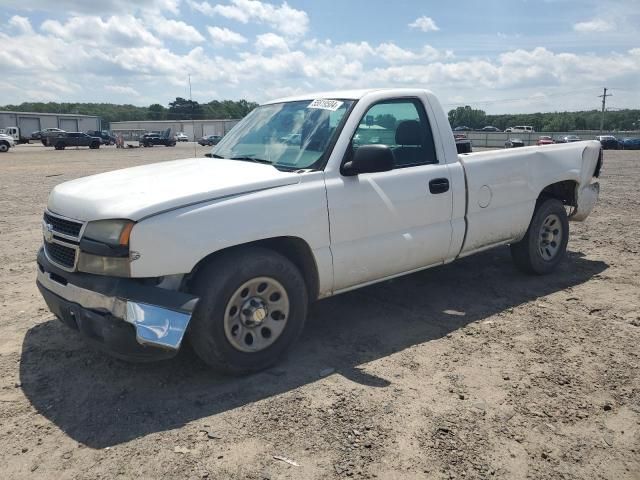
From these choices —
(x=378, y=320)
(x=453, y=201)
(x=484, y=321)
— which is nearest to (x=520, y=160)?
(x=453, y=201)

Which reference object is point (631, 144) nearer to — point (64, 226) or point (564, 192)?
point (564, 192)

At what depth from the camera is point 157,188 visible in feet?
11.7

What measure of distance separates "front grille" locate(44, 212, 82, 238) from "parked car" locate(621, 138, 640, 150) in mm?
52298

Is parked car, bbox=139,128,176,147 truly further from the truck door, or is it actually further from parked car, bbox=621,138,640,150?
the truck door

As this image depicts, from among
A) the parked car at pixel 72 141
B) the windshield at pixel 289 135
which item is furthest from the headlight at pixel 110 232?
the parked car at pixel 72 141

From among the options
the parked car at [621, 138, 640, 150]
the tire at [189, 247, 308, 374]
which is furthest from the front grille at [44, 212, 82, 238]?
the parked car at [621, 138, 640, 150]

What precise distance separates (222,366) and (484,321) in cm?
241

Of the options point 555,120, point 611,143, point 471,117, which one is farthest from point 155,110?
point 611,143

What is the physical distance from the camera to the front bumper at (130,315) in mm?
3164

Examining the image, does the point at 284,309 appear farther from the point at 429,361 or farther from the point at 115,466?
the point at 115,466

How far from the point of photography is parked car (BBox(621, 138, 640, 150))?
4650 cm

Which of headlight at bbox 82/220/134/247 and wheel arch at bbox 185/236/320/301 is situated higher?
headlight at bbox 82/220/134/247

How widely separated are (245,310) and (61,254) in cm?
132

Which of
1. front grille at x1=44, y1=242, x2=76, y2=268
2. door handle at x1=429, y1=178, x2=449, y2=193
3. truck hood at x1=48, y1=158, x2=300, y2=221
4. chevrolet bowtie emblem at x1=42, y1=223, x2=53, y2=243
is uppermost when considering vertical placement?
truck hood at x1=48, y1=158, x2=300, y2=221
